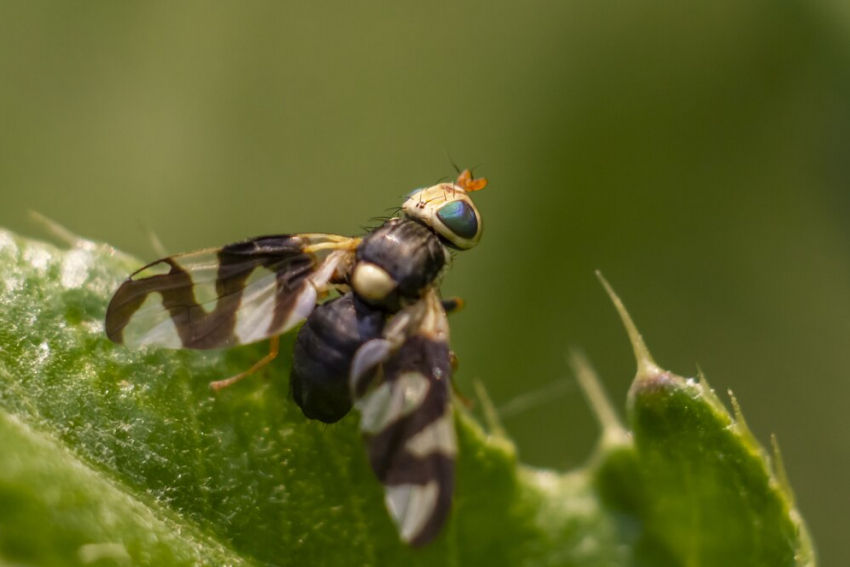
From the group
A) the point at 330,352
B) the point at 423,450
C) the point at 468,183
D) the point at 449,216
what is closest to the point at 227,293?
the point at 330,352

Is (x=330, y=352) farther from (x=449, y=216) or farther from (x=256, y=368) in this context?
(x=449, y=216)

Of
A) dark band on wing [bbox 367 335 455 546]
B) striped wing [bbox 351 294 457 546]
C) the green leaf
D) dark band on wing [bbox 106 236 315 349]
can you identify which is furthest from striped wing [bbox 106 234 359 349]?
dark band on wing [bbox 367 335 455 546]

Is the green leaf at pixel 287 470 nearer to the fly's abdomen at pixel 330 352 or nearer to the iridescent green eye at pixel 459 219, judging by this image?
the fly's abdomen at pixel 330 352

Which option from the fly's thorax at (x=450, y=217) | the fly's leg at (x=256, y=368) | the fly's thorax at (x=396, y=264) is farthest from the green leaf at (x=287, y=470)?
the fly's thorax at (x=450, y=217)

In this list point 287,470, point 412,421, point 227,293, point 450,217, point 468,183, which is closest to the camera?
point 287,470

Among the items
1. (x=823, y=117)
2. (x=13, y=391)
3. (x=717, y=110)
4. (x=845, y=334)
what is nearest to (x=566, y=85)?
(x=717, y=110)

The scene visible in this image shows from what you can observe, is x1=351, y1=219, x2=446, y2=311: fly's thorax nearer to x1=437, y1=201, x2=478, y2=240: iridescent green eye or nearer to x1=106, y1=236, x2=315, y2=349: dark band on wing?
x1=437, y1=201, x2=478, y2=240: iridescent green eye

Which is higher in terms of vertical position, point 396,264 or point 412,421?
point 396,264
